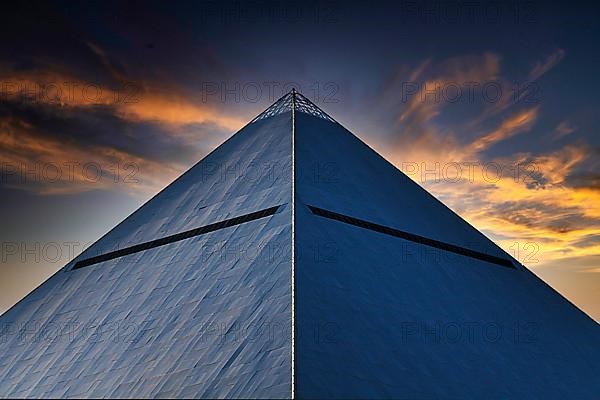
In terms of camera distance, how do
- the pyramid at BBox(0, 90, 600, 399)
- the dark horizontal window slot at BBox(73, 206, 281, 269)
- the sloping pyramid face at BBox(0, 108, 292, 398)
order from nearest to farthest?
the sloping pyramid face at BBox(0, 108, 292, 398) → the pyramid at BBox(0, 90, 600, 399) → the dark horizontal window slot at BBox(73, 206, 281, 269)

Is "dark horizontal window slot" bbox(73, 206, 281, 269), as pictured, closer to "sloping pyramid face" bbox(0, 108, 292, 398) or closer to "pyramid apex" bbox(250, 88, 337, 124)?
"sloping pyramid face" bbox(0, 108, 292, 398)

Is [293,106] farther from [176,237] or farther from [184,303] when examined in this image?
[184,303]

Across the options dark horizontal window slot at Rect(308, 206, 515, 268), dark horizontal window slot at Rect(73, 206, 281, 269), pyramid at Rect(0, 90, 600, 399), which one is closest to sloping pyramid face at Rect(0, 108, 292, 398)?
pyramid at Rect(0, 90, 600, 399)

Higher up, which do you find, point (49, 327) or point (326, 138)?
point (326, 138)

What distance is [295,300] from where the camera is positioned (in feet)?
82.0

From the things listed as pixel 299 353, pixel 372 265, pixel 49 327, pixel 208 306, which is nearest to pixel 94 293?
pixel 49 327

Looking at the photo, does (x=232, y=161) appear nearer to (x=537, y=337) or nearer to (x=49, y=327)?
(x=49, y=327)

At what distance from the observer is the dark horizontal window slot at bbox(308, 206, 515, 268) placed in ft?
109

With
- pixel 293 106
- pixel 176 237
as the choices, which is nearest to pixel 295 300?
pixel 176 237

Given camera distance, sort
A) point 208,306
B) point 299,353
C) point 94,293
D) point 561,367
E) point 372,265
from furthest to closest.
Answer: point 94,293, point 561,367, point 372,265, point 208,306, point 299,353

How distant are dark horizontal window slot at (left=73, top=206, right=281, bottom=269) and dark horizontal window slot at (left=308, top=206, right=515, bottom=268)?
8.46 ft

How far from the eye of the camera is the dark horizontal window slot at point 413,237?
3338cm

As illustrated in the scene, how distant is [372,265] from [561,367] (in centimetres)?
1065

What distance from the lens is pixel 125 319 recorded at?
31422 mm
